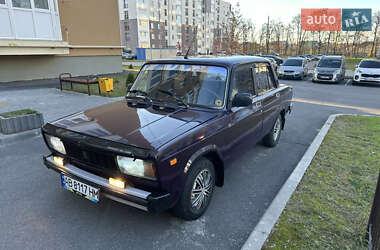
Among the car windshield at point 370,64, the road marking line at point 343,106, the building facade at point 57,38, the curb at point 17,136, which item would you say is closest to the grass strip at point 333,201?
the road marking line at point 343,106

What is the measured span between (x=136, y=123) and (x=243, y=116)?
1.66m

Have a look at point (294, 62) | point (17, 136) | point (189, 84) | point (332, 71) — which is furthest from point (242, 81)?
point (294, 62)

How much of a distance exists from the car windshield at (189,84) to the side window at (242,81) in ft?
0.60

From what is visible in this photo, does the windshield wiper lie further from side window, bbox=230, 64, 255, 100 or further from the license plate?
the license plate

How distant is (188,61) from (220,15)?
337 feet

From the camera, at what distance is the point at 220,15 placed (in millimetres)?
97062

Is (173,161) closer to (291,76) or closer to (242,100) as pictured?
(242,100)

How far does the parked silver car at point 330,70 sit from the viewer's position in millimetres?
16594

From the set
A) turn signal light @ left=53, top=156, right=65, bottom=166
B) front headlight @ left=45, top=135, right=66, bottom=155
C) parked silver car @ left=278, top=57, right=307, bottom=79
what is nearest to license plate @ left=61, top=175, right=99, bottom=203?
Answer: turn signal light @ left=53, top=156, right=65, bottom=166

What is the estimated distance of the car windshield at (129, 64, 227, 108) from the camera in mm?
3473

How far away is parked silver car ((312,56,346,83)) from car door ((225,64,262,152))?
14.9 m

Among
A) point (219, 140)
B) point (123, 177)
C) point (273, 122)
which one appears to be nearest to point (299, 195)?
point (219, 140)

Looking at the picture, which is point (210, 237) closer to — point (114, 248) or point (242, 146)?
point (114, 248)

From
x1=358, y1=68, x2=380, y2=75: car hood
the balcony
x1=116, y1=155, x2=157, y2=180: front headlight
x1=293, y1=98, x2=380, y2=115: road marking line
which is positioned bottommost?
x1=293, y1=98, x2=380, y2=115: road marking line
